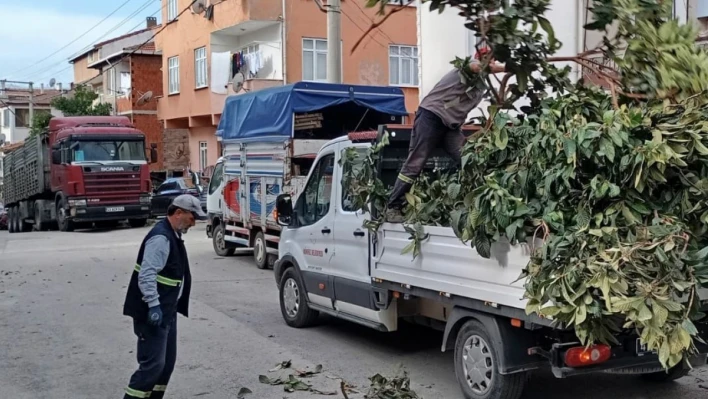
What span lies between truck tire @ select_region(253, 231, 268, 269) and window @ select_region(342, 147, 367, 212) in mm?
6628

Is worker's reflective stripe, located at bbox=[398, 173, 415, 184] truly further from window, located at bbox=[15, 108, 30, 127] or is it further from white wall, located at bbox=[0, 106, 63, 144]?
white wall, located at bbox=[0, 106, 63, 144]

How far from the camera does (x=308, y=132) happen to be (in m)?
14.5

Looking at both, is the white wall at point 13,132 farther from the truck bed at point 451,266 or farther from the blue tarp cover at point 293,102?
the truck bed at point 451,266

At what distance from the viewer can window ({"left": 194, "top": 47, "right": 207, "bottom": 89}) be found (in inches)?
1284

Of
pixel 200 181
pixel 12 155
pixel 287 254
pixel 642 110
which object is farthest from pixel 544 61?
pixel 12 155

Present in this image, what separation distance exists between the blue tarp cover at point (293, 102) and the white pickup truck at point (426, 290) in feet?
15.4

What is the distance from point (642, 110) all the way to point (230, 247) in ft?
41.0

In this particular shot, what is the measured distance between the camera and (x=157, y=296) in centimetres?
572

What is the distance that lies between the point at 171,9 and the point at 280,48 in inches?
398

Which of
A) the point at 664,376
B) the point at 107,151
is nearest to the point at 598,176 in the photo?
the point at 664,376

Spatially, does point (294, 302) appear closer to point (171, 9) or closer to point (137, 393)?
point (137, 393)

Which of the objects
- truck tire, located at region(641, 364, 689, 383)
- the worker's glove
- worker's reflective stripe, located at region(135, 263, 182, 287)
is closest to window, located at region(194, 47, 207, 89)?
worker's reflective stripe, located at region(135, 263, 182, 287)

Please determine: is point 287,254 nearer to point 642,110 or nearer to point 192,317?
point 192,317

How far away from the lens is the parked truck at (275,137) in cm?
1383
